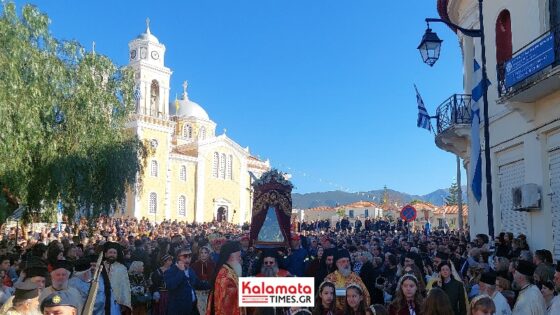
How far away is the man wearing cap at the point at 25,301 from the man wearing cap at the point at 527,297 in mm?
5124

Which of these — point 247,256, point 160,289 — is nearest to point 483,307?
point 160,289

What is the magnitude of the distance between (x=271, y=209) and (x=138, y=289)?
27.6ft

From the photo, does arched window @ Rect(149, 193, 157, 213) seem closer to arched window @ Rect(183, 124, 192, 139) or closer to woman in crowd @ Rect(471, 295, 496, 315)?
arched window @ Rect(183, 124, 192, 139)

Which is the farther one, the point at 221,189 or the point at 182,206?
the point at 221,189

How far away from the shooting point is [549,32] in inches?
480

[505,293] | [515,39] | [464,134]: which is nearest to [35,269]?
[505,293]

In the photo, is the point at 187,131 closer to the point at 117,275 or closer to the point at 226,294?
the point at 117,275

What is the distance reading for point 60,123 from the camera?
17.7m

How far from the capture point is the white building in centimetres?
1269

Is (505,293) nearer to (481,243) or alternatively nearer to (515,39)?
(481,243)

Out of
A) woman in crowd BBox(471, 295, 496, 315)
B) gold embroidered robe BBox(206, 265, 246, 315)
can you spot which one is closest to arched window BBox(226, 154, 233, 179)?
gold embroidered robe BBox(206, 265, 246, 315)

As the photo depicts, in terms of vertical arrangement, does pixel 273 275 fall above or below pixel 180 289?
above

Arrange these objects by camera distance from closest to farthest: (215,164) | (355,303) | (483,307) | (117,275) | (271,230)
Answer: (483,307) < (355,303) < (117,275) < (271,230) < (215,164)

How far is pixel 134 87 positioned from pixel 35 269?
14558mm
